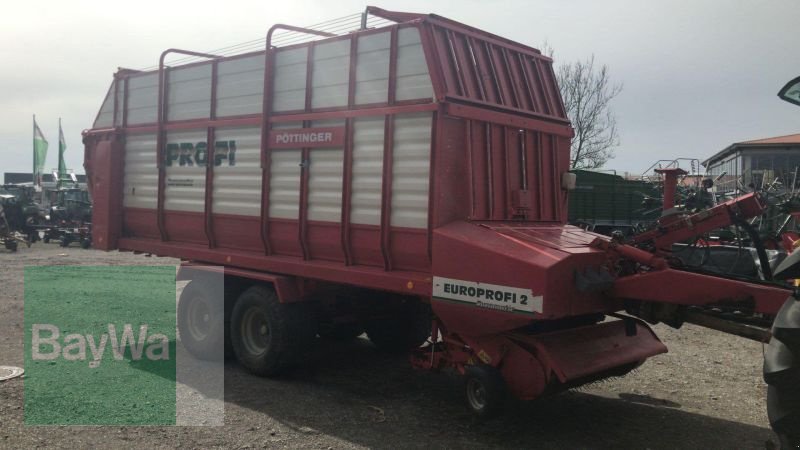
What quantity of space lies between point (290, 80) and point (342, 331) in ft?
9.91

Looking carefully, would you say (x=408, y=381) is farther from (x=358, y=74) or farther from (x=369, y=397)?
(x=358, y=74)

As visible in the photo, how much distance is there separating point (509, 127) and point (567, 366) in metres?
2.17

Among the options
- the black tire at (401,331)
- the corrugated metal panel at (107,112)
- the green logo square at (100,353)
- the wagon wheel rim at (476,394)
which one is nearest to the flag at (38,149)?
the green logo square at (100,353)

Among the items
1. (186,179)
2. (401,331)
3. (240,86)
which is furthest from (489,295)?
(186,179)

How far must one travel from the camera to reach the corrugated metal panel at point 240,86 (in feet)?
22.0

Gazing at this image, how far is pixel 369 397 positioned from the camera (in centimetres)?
606

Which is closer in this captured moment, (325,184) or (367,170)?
(367,170)

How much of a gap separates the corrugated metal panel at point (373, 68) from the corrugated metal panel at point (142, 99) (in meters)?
3.35

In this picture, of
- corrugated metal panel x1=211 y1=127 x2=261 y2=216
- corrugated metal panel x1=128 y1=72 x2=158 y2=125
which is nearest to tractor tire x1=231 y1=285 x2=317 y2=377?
corrugated metal panel x1=211 y1=127 x2=261 y2=216

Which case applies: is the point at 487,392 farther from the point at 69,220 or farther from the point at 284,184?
the point at 69,220

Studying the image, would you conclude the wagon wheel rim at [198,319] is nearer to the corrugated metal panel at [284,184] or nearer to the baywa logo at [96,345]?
the baywa logo at [96,345]

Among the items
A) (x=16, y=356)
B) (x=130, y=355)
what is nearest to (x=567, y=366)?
(x=130, y=355)

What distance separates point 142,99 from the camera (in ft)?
26.6

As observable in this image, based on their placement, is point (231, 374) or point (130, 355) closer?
point (231, 374)
